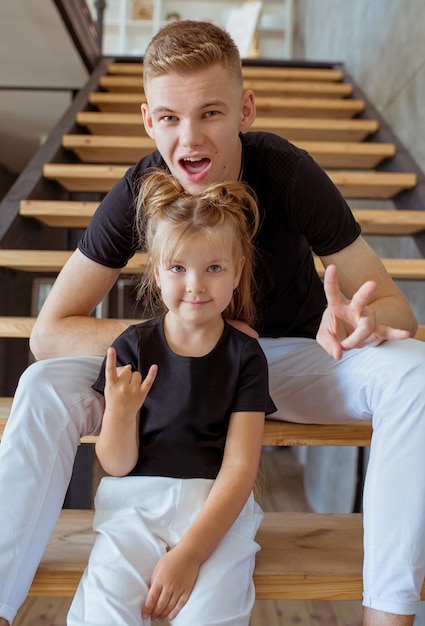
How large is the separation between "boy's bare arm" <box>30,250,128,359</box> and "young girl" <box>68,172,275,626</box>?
90 millimetres

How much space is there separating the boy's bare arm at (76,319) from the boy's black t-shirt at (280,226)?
3cm

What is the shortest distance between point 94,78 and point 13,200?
139 centimetres

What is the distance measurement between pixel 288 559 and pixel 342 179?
1.55 m

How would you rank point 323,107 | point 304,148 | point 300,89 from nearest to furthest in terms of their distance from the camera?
point 304,148 → point 323,107 → point 300,89

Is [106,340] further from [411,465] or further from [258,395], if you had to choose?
[411,465]

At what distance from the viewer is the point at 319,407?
118 cm

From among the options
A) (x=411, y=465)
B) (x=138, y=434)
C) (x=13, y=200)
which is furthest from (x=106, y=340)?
(x=13, y=200)

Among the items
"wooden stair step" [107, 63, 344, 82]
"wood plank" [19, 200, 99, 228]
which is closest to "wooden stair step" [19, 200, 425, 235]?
"wood plank" [19, 200, 99, 228]

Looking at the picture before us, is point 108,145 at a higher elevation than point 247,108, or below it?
higher

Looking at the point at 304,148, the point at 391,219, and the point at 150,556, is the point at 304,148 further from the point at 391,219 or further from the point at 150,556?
the point at 150,556

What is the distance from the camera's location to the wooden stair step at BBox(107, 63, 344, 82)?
11.2 ft

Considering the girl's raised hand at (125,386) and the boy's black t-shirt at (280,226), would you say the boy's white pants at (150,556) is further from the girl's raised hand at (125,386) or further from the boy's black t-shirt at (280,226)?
the boy's black t-shirt at (280,226)

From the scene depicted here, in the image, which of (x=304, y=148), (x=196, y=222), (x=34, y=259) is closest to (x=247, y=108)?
(x=196, y=222)

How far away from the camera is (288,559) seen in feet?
3.46
